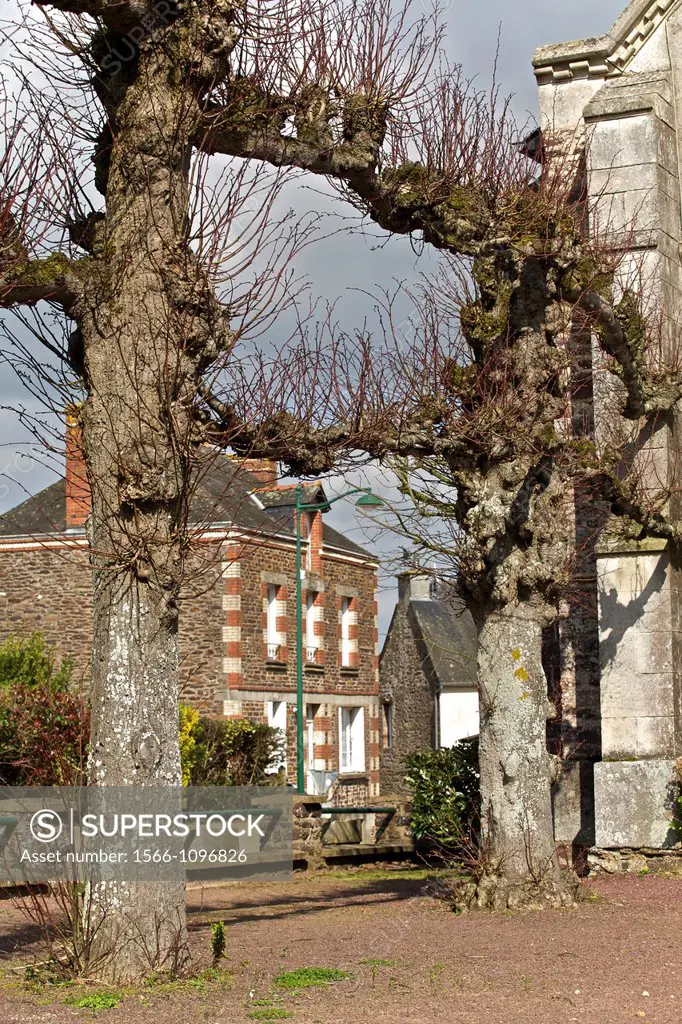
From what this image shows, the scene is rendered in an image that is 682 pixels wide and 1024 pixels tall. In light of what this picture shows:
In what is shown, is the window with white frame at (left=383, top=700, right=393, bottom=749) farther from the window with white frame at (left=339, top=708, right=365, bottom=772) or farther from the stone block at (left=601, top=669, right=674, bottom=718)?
the stone block at (left=601, top=669, right=674, bottom=718)

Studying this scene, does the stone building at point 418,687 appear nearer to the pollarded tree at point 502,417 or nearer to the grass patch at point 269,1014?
the pollarded tree at point 502,417

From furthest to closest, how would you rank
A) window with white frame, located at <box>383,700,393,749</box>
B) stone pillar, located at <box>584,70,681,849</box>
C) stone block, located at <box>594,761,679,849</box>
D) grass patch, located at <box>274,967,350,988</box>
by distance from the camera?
1. window with white frame, located at <box>383,700,393,749</box>
2. stone pillar, located at <box>584,70,681,849</box>
3. stone block, located at <box>594,761,679,849</box>
4. grass patch, located at <box>274,967,350,988</box>

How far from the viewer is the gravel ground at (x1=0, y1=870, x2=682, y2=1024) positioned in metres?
6.22

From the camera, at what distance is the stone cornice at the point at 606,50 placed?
14.4 meters

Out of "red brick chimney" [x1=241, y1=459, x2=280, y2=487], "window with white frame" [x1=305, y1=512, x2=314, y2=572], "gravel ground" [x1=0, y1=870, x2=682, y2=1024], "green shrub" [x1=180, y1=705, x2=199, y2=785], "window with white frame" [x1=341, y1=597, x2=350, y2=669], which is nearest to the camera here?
"gravel ground" [x1=0, y1=870, x2=682, y2=1024]

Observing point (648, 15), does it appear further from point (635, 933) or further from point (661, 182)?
point (635, 933)

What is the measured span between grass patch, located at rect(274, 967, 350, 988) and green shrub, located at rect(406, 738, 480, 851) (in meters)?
7.08

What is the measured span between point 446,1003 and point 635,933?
9.08 feet

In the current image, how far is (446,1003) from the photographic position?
6.50m

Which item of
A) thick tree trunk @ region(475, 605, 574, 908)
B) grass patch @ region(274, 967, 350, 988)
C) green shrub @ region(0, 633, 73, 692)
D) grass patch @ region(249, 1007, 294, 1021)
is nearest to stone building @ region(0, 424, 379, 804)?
green shrub @ region(0, 633, 73, 692)

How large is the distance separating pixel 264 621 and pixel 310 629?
292 cm

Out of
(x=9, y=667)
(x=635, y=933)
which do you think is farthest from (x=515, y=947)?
(x=9, y=667)

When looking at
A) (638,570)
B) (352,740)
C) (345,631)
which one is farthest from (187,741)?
(352,740)

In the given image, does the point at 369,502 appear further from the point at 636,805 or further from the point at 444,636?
the point at 444,636
